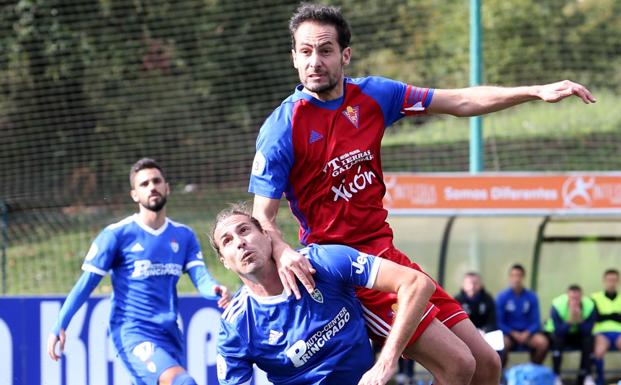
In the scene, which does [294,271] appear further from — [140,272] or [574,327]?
[574,327]

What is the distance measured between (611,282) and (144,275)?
625 cm

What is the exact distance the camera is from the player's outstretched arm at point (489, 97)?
4586 mm

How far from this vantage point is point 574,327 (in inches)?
465

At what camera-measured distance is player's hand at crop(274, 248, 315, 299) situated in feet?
14.1

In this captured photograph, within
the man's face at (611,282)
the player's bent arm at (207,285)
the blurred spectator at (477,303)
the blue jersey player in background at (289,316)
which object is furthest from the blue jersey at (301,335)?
the man's face at (611,282)

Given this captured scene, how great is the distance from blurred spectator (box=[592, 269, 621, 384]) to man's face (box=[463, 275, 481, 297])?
1.49m

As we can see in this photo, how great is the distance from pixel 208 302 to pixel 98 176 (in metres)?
9.10

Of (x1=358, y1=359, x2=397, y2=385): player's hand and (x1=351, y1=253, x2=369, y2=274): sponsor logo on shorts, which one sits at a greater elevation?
(x1=351, y1=253, x2=369, y2=274): sponsor logo on shorts

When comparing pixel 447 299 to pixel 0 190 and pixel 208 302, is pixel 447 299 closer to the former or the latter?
pixel 208 302

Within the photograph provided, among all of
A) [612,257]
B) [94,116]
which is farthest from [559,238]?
[94,116]

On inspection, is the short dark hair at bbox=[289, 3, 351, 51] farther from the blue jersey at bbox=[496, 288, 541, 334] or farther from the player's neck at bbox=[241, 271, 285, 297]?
→ the blue jersey at bbox=[496, 288, 541, 334]

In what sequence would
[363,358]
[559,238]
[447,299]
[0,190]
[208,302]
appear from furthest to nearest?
[0,190], [559,238], [208,302], [447,299], [363,358]

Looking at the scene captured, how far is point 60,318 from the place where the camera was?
743 cm

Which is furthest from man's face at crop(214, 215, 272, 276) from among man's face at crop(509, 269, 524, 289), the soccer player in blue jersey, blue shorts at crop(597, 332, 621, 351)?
blue shorts at crop(597, 332, 621, 351)
